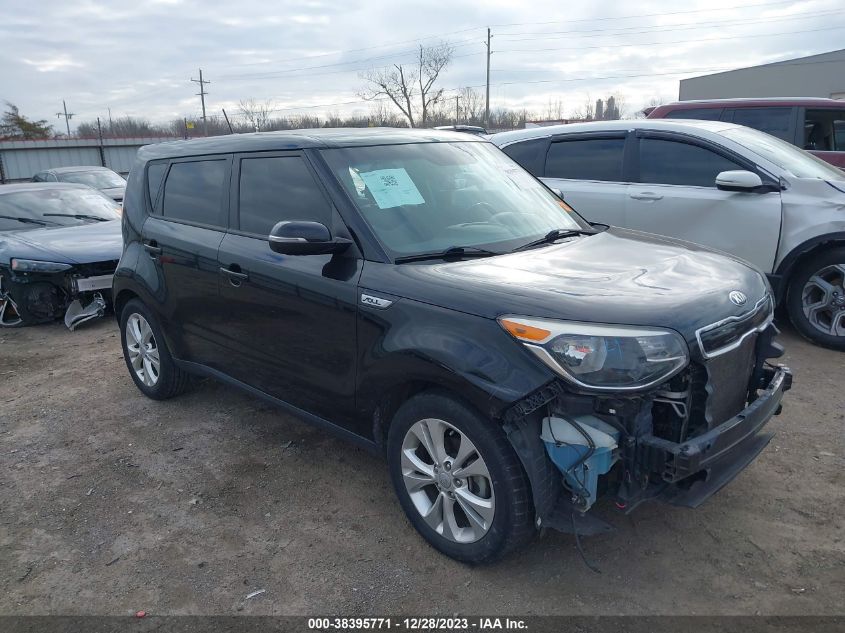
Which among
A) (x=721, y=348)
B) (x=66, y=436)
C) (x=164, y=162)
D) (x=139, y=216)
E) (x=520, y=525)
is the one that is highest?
(x=164, y=162)

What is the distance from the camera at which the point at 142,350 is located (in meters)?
5.00

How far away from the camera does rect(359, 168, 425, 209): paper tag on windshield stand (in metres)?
3.35

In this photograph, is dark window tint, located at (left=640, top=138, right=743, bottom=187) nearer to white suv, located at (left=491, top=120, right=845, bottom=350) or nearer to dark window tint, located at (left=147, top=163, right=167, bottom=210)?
white suv, located at (left=491, top=120, right=845, bottom=350)

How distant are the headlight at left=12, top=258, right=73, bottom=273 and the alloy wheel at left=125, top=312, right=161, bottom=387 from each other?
8.46 ft

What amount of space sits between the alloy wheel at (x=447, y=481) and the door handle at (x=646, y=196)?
4.07m

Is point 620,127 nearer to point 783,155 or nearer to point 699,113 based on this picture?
point 783,155

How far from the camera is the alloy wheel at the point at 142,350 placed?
4895mm

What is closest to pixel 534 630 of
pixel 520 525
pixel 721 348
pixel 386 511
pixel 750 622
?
pixel 520 525

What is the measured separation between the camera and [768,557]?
9.62 feet

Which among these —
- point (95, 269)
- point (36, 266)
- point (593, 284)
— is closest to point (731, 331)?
point (593, 284)

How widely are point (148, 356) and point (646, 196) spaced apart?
4561 millimetres

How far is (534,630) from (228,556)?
149cm

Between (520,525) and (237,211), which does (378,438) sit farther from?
(237,211)

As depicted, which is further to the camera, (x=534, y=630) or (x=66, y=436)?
(x=66, y=436)
